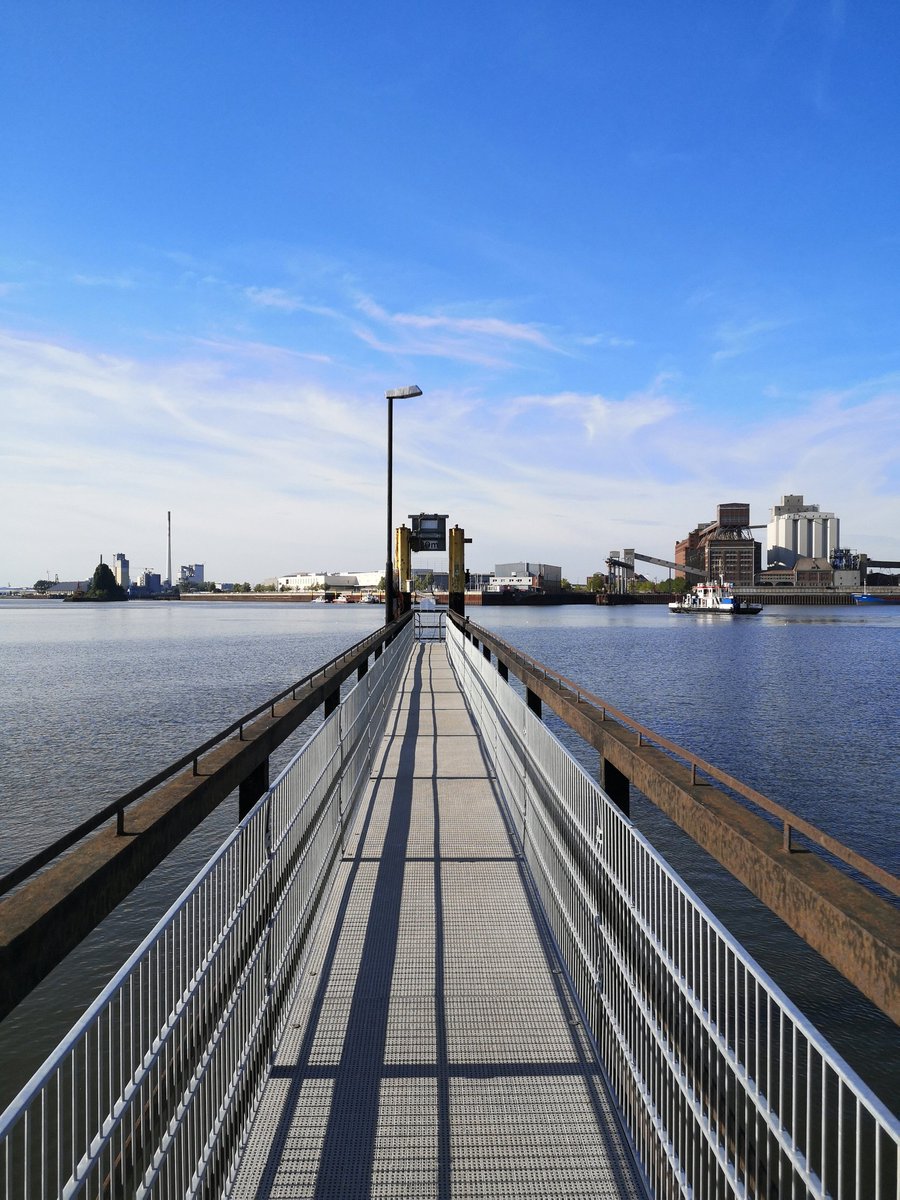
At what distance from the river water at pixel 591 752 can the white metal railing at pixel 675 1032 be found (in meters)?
3.50

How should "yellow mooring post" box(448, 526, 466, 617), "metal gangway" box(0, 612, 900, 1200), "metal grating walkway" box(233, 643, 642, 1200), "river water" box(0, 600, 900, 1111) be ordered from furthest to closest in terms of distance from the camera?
1. "yellow mooring post" box(448, 526, 466, 617)
2. "river water" box(0, 600, 900, 1111)
3. "metal grating walkway" box(233, 643, 642, 1200)
4. "metal gangway" box(0, 612, 900, 1200)

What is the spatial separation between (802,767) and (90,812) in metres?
16.7

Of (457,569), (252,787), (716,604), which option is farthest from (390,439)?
(716,604)

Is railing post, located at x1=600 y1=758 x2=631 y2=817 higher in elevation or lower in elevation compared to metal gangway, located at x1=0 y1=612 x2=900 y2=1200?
higher

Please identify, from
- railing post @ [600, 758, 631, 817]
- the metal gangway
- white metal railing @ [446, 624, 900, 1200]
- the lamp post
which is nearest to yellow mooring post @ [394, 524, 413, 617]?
the lamp post

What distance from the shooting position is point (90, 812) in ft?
48.9

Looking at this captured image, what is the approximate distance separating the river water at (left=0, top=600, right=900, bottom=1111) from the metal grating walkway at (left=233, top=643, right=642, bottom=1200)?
126 inches

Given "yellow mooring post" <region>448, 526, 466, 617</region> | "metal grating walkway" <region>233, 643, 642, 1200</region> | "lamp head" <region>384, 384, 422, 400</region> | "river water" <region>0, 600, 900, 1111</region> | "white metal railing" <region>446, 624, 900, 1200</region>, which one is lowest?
"river water" <region>0, 600, 900, 1111</region>

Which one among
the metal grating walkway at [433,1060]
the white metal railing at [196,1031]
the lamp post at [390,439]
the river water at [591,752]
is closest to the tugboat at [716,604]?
the river water at [591,752]

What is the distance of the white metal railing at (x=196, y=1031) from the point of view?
2.31m

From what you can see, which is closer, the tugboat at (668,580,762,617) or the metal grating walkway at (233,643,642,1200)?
the metal grating walkway at (233,643,642,1200)

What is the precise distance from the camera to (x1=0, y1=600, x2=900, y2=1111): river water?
8086 millimetres

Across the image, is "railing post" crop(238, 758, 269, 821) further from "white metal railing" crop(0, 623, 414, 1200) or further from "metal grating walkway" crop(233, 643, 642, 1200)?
"metal grating walkway" crop(233, 643, 642, 1200)

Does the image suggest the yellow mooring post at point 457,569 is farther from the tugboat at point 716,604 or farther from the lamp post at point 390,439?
the tugboat at point 716,604
